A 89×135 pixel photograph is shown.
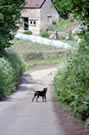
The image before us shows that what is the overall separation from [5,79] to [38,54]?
20696mm

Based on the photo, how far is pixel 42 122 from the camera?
451 inches

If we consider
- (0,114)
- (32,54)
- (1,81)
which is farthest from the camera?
(32,54)

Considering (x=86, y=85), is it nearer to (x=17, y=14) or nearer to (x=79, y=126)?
(x=79, y=126)

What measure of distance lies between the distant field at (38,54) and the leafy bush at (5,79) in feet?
47.1

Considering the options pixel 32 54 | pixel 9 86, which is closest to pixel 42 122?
pixel 9 86

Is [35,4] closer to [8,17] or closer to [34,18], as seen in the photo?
[34,18]

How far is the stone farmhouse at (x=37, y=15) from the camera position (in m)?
58.8

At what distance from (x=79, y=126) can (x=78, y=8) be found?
596cm

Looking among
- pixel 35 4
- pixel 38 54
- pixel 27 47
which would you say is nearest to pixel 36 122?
pixel 38 54

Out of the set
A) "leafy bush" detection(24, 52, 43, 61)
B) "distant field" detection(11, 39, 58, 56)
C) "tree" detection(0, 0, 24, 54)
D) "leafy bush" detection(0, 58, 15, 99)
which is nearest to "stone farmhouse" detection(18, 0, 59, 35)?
"distant field" detection(11, 39, 58, 56)

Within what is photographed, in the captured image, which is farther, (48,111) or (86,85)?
(48,111)

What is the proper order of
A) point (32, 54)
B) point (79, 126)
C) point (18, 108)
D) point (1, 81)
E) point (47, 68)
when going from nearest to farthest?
point (79, 126)
point (18, 108)
point (1, 81)
point (47, 68)
point (32, 54)

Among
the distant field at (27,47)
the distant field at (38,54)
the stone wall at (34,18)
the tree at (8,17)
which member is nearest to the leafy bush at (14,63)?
the tree at (8,17)

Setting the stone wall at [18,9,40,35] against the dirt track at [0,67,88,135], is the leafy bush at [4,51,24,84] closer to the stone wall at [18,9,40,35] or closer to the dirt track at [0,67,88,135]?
the dirt track at [0,67,88,135]
